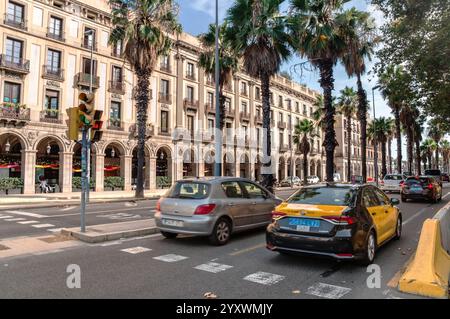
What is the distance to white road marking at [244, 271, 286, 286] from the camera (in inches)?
206

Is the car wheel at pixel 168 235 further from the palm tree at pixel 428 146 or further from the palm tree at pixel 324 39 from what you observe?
the palm tree at pixel 428 146

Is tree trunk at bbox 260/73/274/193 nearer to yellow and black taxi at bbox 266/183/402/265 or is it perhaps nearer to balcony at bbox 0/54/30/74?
yellow and black taxi at bbox 266/183/402/265

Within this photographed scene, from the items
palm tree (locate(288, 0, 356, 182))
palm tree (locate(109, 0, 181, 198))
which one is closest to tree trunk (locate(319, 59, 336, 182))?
palm tree (locate(288, 0, 356, 182))

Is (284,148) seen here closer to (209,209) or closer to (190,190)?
(190,190)

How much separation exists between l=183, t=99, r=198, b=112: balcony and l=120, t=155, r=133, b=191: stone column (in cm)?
928

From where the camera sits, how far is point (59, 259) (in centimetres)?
655

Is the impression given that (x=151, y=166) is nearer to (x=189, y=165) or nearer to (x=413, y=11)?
(x=189, y=165)

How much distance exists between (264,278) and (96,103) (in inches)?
1116

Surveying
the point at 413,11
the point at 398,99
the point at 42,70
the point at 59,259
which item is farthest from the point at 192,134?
the point at 59,259

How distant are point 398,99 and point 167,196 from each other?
12169 millimetres

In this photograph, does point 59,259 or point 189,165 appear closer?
point 59,259

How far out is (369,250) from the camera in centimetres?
613

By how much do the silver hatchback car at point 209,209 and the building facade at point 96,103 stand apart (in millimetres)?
21842

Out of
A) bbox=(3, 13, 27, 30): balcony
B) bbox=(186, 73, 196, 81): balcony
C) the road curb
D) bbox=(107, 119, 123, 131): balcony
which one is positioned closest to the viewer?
the road curb
